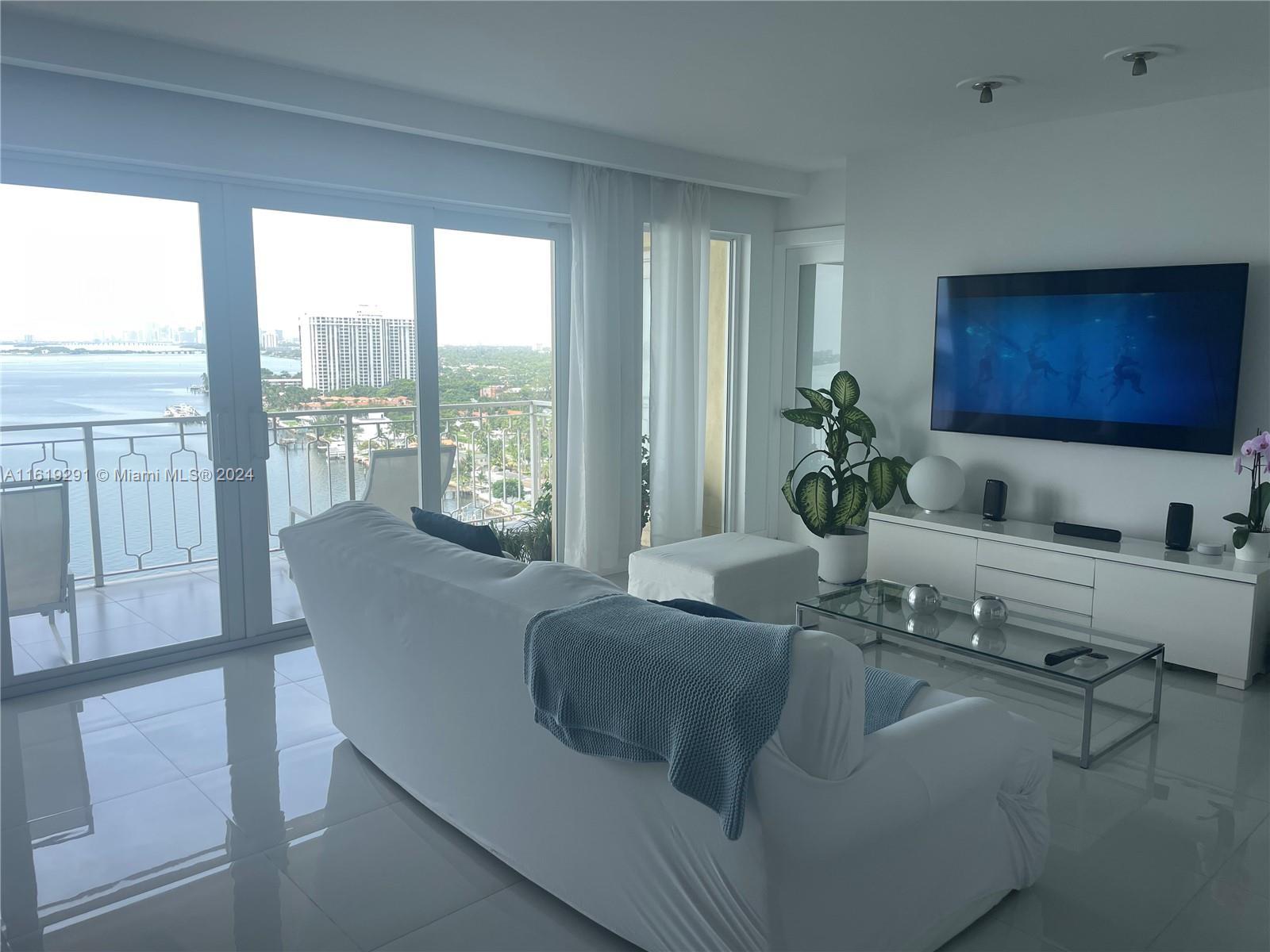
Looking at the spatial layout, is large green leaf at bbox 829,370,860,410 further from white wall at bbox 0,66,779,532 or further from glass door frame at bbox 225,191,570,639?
glass door frame at bbox 225,191,570,639

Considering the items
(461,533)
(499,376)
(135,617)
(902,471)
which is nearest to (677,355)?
(499,376)

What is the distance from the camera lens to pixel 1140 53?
3559 mm

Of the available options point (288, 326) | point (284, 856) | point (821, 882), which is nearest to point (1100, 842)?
point (821, 882)

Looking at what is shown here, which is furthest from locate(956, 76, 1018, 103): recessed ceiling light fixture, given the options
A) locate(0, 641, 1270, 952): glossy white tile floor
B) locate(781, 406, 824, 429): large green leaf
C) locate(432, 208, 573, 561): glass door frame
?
locate(0, 641, 1270, 952): glossy white tile floor

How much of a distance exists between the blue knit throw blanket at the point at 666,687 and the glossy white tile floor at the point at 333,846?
70 centimetres

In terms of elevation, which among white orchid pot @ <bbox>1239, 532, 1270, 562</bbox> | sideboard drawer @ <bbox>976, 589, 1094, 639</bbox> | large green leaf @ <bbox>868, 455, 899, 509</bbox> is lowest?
sideboard drawer @ <bbox>976, 589, 1094, 639</bbox>

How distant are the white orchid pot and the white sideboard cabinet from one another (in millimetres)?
30

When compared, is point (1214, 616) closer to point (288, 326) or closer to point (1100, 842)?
point (1100, 842)

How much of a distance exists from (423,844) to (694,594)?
6.33 ft

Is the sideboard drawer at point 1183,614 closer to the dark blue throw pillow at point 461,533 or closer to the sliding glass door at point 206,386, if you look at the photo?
the dark blue throw pillow at point 461,533

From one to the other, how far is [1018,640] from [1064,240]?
2420 millimetres

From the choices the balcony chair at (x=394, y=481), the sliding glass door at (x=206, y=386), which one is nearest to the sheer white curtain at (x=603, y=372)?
the sliding glass door at (x=206, y=386)

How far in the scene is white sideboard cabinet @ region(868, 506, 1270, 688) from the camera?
3.92 metres

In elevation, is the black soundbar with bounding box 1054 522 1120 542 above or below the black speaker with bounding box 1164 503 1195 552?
below
